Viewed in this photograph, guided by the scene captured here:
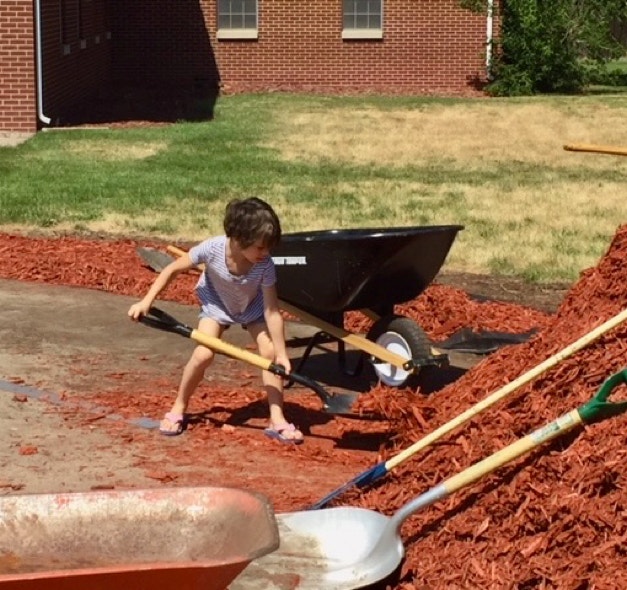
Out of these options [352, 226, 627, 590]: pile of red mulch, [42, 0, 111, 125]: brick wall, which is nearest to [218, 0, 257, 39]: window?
[42, 0, 111, 125]: brick wall

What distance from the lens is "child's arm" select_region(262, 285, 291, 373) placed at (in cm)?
649

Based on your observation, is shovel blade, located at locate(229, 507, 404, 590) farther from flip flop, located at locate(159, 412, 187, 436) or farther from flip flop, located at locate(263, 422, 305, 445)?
flip flop, located at locate(159, 412, 187, 436)

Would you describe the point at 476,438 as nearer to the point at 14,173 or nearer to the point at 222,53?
the point at 14,173

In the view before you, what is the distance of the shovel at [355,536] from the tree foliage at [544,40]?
2555 centimetres

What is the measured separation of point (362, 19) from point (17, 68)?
12.6 metres

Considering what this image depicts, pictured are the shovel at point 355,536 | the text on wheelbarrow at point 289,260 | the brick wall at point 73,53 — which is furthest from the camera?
the brick wall at point 73,53

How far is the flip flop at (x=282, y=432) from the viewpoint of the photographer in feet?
21.7

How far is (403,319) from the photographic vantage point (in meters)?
7.33

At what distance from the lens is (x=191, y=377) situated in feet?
22.0

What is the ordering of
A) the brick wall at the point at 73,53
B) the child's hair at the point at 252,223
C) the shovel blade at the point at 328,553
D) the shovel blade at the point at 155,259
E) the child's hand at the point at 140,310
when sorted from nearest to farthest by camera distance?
the shovel blade at the point at 328,553
the child's hair at the point at 252,223
the child's hand at the point at 140,310
the shovel blade at the point at 155,259
the brick wall at the point at 73,53

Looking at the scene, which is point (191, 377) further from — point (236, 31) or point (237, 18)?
point (237, 18)

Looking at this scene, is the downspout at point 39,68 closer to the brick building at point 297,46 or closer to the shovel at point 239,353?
the brick building at point 297,46

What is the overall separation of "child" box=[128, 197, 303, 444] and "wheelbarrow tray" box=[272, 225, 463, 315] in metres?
0.38

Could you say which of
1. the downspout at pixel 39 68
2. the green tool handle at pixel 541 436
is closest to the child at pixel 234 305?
the green tool handle at pixel 541 436
